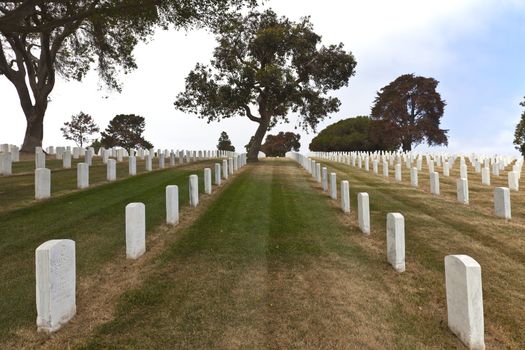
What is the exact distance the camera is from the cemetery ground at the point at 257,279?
4098mm

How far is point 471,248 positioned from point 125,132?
81.7 meters

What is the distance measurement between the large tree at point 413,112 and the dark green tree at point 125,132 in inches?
2012

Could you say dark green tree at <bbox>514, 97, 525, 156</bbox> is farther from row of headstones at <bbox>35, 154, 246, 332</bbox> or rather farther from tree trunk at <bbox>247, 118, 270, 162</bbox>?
row of headstones at <bbox>35, 154, 246, 332</bbox>

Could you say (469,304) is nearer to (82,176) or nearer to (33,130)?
(82,176)

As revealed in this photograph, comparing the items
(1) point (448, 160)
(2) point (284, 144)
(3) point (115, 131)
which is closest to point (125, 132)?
(3) point (115, 131)

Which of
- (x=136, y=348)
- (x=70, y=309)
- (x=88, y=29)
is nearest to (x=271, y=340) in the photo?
(x=136, y=348)

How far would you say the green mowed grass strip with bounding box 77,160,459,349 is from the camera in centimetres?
403

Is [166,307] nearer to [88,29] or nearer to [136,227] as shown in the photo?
[136,227]

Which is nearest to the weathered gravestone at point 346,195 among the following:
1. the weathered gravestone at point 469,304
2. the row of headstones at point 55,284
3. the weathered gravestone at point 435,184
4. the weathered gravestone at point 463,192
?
the weathered gravestone at point 463,192

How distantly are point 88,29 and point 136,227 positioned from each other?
24.6 metres

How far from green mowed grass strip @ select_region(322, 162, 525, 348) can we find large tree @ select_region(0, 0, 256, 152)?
10.7 m

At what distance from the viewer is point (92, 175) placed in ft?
54.2

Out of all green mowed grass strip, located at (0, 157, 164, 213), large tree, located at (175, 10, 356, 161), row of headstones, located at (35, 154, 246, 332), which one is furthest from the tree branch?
row of headstones, located at (35, 154, 246, 332)

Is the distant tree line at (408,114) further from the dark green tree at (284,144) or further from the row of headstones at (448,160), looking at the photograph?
the dark green tree at (284,144)
